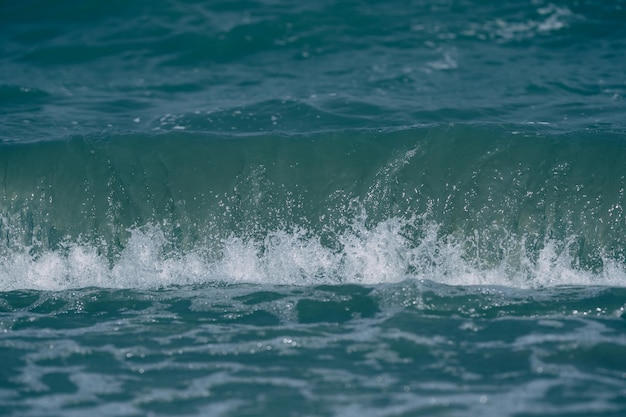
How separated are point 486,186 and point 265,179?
8.02 feet

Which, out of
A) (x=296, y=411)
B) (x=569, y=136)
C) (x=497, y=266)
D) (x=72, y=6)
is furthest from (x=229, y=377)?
(x=72, y=6)

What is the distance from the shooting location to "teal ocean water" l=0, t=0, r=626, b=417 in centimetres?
598

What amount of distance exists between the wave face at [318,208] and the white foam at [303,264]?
0.02 metres

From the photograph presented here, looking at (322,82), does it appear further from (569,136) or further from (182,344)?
(182,344)

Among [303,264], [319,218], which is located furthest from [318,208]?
[303,264]

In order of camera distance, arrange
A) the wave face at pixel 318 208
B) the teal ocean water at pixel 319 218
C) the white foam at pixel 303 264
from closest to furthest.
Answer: the teal ocean water at pixel 319 218 < the white foam at pixel 303 264 < the wave face at pixel 318 208

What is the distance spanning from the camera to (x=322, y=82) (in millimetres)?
13297

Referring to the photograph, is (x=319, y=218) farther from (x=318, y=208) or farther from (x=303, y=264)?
(x=303, y=264)

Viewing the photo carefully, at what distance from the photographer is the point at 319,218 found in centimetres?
907

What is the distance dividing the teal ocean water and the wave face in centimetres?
3

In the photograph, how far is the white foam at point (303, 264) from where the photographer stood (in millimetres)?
8141

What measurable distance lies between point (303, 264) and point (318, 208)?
0.94m

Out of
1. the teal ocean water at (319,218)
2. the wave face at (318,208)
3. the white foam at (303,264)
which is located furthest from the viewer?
the wave face at (318,208)

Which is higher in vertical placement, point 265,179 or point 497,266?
point 265,179
